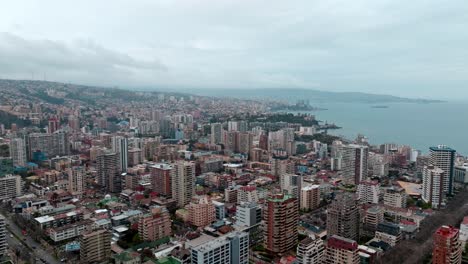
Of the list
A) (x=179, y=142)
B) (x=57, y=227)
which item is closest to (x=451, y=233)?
(x=57, y=227)

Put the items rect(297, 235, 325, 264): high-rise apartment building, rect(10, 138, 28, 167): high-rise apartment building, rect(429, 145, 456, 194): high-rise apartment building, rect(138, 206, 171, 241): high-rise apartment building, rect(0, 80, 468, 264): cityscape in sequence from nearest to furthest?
rect(297, 235, 325, 264): high-rise apartment building, rect(0, 80, 468, 264): cityscape, rect(138, 206, 171, 241): high-rise apartment building, rect(429, 145, 456, 194): high-rise apartment building, rect(10, 138, 28, 167): high-rise apartment building

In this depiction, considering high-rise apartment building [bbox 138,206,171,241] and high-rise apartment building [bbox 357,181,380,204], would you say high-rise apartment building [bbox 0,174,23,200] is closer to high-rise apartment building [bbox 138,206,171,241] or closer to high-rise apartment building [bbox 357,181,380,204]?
high-rise apartment building [bbox 138,206,171,241]

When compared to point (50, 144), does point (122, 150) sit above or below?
above

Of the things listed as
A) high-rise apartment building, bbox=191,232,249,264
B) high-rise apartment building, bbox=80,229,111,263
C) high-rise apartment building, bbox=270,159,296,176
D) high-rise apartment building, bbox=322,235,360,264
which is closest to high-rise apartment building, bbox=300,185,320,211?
high-rise apartment building, bbox=270,159,296,176

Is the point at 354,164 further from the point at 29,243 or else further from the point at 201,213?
the point at 29,243

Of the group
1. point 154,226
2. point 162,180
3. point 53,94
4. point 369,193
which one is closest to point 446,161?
point 369,193

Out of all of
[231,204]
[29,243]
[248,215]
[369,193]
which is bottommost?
[29,243]

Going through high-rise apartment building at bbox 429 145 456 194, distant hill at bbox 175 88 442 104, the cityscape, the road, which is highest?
distant hill at bbox 175 88 442 104

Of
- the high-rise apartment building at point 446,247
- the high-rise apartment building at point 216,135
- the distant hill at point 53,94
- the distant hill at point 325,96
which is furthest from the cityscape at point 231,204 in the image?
the distant hill at point 325,96
